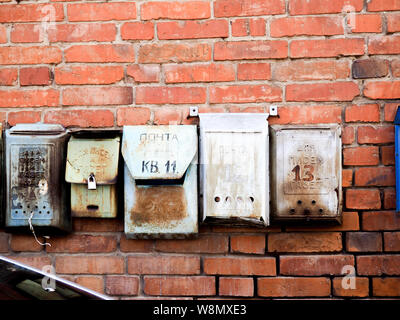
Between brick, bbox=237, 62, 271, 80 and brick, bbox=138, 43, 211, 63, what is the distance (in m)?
0.16

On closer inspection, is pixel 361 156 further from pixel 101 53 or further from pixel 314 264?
pixel 101 53

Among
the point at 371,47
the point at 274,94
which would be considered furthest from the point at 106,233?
the point at 371,47

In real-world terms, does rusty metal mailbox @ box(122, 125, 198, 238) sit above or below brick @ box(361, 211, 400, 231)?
above

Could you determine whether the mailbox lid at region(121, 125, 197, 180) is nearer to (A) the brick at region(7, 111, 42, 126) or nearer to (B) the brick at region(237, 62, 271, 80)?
(B) the brick at region(237, 62, 271, 80)

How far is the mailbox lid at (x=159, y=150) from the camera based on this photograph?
194 cm

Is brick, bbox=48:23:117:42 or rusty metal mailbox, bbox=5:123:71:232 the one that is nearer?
rusty metal mailbox, bbox=5:123:71:232

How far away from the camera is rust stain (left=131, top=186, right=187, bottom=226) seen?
6.47ft

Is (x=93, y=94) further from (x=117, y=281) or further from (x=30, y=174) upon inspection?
(x=117, y=281)

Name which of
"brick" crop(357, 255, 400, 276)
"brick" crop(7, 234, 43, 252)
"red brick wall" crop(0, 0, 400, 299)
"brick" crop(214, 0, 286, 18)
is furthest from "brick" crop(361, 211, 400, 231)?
"brick" crop(7, 234, 43, 252)

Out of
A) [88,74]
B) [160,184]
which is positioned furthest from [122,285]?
[88,74]

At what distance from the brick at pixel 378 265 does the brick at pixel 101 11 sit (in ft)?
4.92

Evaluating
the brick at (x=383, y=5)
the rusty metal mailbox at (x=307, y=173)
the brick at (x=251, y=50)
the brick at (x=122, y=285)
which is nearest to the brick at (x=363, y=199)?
the rusty metal mailbox at (x=307, y=173)

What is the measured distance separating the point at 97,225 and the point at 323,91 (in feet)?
3.88

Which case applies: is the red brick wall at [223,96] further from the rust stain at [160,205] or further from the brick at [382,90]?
the rust stain at [160,205]
